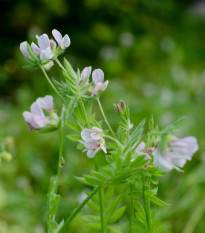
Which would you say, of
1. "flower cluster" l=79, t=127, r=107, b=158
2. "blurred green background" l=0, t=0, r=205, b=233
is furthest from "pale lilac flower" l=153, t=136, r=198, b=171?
"blurred green background" l=0, t=0, r=205, b=233

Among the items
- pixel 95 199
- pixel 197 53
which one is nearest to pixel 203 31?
pixel 197 53

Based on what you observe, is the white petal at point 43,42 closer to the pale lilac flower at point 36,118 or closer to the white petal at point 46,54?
the white petal at point 46,54

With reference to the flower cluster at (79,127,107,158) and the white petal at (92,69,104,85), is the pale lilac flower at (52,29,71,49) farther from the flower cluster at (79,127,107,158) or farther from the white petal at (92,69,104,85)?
the flower cluster at (79,127,107,158)

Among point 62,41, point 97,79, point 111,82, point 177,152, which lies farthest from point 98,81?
point 111,82

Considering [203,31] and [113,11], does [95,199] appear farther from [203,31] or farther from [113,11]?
[203,31]

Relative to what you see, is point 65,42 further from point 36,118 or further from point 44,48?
point 36,118

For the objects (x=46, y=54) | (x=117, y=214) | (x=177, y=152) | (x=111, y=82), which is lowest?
(x=117, y=214)
